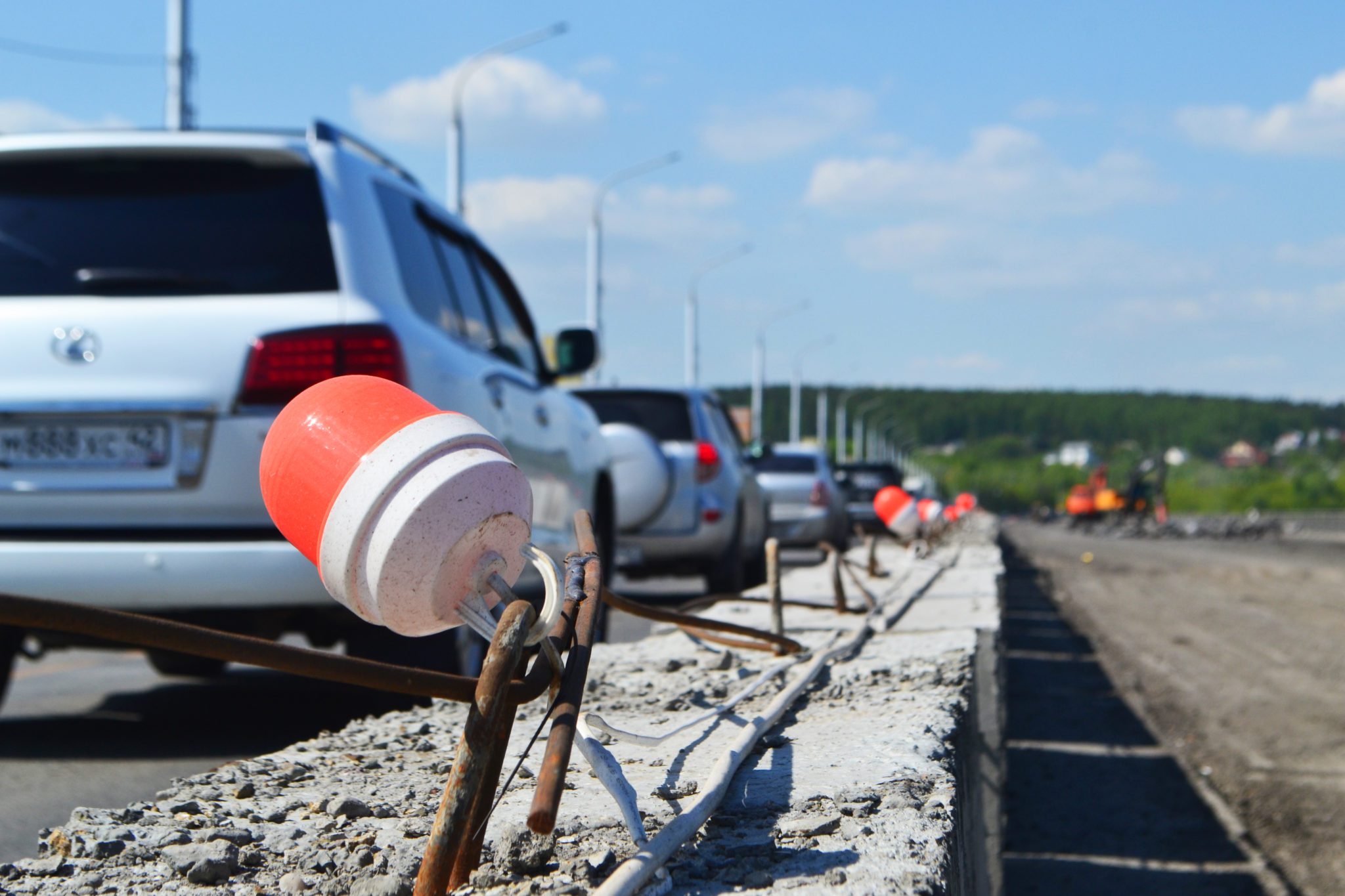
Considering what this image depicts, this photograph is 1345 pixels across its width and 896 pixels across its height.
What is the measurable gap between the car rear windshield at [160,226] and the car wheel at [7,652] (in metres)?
1.15

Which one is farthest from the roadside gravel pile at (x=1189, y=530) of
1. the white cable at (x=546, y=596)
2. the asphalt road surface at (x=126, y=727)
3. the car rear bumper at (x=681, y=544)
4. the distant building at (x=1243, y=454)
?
the distant building at (x=1243, y=454)

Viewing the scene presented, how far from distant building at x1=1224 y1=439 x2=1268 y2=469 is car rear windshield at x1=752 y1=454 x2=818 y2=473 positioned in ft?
526

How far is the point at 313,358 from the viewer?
4266 mm

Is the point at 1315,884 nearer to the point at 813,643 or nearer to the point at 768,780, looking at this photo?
the point at 813,643

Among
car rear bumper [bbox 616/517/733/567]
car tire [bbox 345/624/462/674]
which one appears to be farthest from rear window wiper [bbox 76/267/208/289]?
car rear bumper [bbox 616/517/733/567]

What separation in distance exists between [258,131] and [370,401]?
329cm

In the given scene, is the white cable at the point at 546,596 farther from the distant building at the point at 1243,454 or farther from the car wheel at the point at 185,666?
the distant building at the point at 1243,454

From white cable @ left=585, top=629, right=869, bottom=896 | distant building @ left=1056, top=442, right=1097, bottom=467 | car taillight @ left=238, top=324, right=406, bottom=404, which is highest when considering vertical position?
car taillight @ left=238, top=324, right=406, bottom=404

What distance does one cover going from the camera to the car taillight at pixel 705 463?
36.8 feet

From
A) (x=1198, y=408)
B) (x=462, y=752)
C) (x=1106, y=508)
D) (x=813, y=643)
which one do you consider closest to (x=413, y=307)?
(x=813, y=643)

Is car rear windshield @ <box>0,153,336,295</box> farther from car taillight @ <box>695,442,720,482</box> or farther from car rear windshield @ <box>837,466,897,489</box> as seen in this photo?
car rear windshield @ <box>837,466,897,489</box>

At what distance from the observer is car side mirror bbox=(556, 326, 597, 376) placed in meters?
6.64

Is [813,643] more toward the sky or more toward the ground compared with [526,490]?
more toward the ground

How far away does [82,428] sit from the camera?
4.23 m
